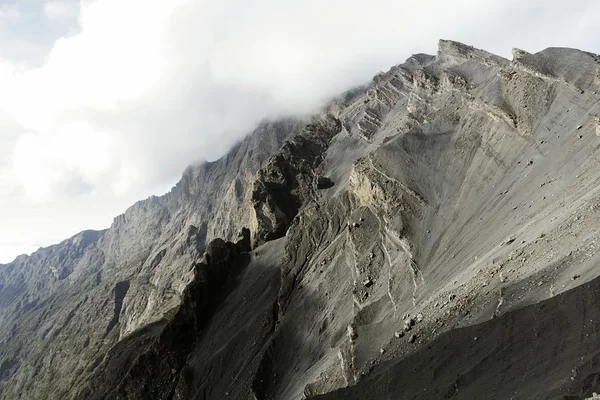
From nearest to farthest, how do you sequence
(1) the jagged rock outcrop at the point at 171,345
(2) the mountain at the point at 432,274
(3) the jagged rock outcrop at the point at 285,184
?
1. (2) the mountain at the point at 432,274
2. (1) the jagged rock outcrop at the point at 171,345
3. (3) the jagged rock outcrop at the point at 285,184

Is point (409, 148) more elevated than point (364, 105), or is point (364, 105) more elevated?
point (364, 105)

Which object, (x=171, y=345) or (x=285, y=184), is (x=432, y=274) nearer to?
(x=171, y=345)

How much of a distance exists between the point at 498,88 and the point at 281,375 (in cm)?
5081

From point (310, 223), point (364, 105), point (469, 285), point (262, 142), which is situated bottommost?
point (469, 285)

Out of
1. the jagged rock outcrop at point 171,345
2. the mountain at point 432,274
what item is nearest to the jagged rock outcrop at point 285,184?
the mountain at point 432,274

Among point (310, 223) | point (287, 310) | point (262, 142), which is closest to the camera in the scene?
point (287, 310)

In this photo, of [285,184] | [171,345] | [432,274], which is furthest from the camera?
[285,184]

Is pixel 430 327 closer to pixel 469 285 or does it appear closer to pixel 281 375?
pixel 469 285

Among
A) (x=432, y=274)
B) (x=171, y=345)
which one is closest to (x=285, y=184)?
(x=171, y=345)

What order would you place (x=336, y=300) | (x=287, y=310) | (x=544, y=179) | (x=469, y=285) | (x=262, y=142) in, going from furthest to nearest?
(x=262, y=142) < (x=287, y=310) < (x=336, y=300) < (x=544, y=179) < (x=469, y=285)

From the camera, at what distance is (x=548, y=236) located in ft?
106

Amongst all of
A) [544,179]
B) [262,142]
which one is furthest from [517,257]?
[262,142]

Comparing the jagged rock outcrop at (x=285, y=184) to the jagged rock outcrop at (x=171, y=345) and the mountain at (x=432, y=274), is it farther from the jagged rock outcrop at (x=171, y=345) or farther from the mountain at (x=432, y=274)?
the jagged rock outcrop at (x=171, y=345)

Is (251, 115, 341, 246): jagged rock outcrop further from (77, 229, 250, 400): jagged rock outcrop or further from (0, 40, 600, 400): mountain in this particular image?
(77, 229, 250, 400): jagged rock outcrop
